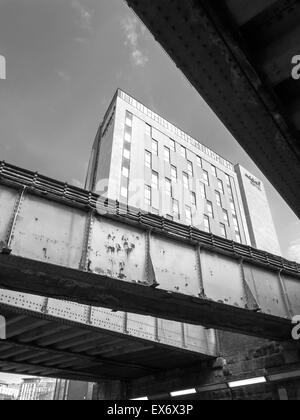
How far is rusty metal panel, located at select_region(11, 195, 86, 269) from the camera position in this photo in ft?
27.4

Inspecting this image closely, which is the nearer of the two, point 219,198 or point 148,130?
point 148,130

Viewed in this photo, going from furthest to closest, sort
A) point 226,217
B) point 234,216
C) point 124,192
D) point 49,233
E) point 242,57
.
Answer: point 234,216 → point 226,217 → point 124,192 → point 49,233 → point 242,57

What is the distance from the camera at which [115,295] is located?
10133mm

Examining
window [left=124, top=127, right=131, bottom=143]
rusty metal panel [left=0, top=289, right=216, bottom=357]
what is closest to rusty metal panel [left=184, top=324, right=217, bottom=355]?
rusty metal panel [left=0, top=289, right=216, bottom=357]

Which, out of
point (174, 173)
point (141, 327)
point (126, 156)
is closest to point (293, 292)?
point (141, 327)

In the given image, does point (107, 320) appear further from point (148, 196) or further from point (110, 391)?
point (148, 196)

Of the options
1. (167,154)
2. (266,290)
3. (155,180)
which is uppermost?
(167,154)

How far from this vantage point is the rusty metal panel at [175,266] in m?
10.2

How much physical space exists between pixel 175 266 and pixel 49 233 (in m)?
4.29

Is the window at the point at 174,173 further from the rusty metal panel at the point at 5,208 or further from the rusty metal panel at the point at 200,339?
the rusty metal panel at the point at 5,208

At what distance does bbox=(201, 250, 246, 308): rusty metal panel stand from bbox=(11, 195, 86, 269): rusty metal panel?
469 centimetres

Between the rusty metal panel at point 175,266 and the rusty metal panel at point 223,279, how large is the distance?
19.6 inches
